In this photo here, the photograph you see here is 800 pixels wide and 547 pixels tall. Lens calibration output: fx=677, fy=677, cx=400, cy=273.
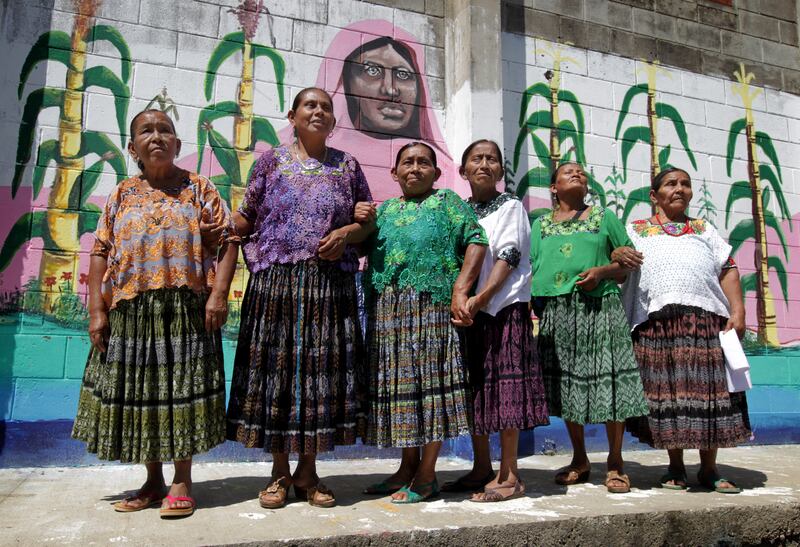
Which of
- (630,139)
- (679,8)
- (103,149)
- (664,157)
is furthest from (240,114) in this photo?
(679,8)

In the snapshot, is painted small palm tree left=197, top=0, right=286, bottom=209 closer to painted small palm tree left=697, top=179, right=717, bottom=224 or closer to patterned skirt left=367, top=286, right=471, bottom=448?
patterned skirt left=367, top=286, right=471, bottom=448

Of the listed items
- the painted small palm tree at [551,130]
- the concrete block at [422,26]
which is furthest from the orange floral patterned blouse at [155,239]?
the painted small palm tree at [551,130]

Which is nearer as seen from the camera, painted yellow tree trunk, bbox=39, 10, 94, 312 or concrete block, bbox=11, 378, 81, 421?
concrete block, bbox=11, 378, 81, 421

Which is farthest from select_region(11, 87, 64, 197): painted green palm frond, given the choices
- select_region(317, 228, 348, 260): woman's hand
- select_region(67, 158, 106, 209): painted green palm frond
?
select_region(317, 228, 348, 260): woman's hand

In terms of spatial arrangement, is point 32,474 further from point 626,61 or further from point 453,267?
point 626,61

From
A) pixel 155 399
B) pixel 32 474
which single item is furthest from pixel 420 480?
pixel 32 474

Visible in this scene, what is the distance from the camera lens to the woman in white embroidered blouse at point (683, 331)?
333cm

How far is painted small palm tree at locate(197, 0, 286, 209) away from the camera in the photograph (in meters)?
4.43

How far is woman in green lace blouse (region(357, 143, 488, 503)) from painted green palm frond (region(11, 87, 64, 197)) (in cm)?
235

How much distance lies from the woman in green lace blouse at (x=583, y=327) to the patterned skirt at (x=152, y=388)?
1694 millimetres

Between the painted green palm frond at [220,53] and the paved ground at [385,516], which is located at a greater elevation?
the painted green palm frond at [220,53]

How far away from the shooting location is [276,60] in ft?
15.3

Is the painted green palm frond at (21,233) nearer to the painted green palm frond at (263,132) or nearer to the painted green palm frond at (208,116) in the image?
the painted green palm frond at (208,116)

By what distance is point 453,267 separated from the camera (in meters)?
3.09
